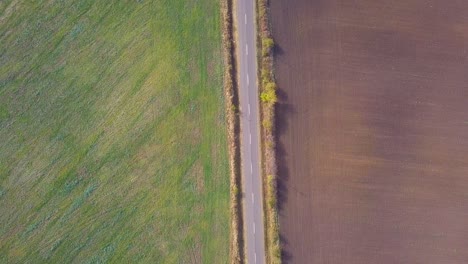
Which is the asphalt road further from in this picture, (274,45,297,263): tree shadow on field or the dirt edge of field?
(274,45,297,263): tree shadow on field

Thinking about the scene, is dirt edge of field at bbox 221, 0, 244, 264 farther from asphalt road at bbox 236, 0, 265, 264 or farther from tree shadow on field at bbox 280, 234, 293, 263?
tree shadow on field at bbox 280, 234, 293, 263

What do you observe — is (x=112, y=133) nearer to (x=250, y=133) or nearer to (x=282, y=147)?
(x=250, y=133)

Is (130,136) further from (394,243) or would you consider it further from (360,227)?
(394,243)

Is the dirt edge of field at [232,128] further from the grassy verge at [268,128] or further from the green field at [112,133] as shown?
the grassy verge at [268,128]

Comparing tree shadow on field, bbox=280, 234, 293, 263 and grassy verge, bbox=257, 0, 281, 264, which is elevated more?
grassy verge, bbox=257, 0, 281, 264

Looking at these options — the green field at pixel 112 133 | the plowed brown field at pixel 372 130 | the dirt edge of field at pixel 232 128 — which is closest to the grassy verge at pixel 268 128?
the plowed brown field at pixel 372 130

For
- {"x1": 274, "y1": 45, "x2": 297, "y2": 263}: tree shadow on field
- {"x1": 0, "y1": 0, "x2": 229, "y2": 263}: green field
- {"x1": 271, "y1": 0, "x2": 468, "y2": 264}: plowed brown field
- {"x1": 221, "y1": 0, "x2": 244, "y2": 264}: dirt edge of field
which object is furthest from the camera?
{"x1": 271, "y1": 0, "x2": 468, "y2": 264}: plowed brown field

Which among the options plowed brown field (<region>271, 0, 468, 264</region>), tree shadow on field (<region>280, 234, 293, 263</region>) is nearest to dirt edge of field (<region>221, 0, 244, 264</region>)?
tree shadow on field (<region>280, 234, 293, 263</region>)

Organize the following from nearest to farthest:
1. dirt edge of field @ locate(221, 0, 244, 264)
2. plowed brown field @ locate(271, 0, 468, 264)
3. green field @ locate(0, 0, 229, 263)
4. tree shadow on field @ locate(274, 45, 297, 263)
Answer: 1. green field @ locate(0, 0, 229, 263)
2. dirt edge of field @ locate(221, 0, 244, 264)
3. tree shadow on field @ locate(274, 45, 297, 263)
4. plowed brown field @ locate(271, 0, 468, 264)

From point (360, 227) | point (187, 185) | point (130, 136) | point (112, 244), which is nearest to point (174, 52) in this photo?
point (130, 136)

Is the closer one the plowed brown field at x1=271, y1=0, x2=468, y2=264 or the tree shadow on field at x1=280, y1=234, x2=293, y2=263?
the tree shadow on field at x1=280, y1=234, x2=293, y2=263
